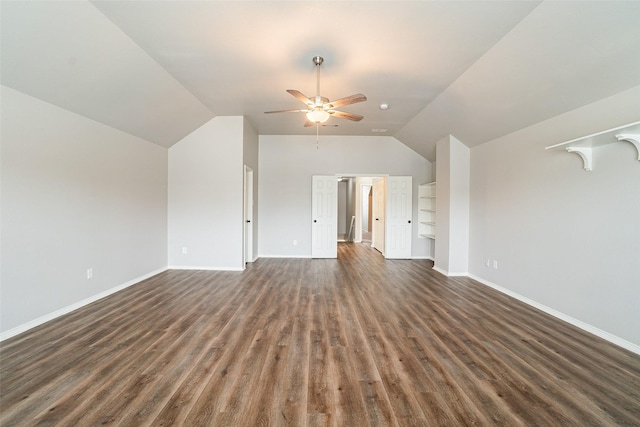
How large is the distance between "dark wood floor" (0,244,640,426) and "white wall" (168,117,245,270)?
1.71 metres

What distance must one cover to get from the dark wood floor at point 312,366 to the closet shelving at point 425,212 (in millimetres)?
3158

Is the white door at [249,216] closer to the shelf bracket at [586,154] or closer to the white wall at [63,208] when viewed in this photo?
the white wall at [63,208]

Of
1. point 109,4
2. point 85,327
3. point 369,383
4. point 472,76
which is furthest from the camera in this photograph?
point 472,76

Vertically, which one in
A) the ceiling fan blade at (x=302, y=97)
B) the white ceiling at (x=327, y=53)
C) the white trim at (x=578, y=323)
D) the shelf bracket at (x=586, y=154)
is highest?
the white ceiling at (x=327, y=53)

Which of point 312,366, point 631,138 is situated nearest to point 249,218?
point 312,366

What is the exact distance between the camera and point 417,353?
7.72 ft

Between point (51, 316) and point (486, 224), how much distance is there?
6492 millimetres

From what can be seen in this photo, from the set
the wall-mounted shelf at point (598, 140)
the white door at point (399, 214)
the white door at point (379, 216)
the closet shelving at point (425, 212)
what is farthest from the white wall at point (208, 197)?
the wall-mounted shelf at point (598, 140)

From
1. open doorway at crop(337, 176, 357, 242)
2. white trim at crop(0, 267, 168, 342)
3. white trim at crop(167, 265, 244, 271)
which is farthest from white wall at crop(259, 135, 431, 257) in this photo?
open doorway at crop(337, 176, 357, 242)

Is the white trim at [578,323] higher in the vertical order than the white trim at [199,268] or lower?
lower

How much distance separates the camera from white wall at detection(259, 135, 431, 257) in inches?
262

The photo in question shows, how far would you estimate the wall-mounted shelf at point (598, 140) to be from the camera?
7.29 feet

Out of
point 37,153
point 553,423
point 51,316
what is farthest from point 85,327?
point 553,423

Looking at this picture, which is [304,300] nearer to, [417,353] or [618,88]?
[417,353]
